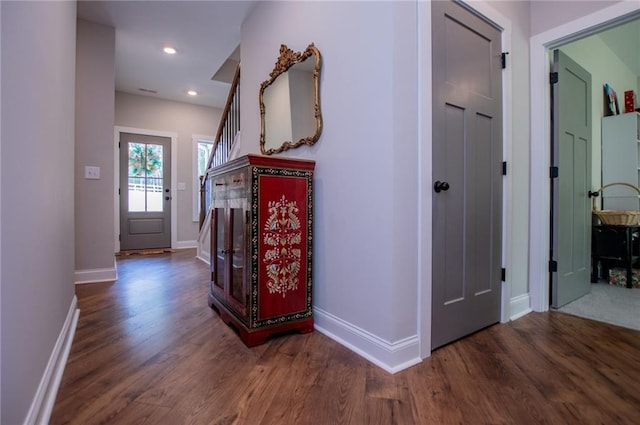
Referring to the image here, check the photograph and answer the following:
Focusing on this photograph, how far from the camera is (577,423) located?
1061 mm

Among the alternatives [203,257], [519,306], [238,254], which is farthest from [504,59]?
[203,257]

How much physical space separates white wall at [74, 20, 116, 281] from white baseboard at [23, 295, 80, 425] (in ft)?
5.54

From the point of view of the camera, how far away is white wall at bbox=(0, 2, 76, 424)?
81 centimetres

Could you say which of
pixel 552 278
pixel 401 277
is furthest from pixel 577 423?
pixel 552 278

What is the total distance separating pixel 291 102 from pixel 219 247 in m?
1.15

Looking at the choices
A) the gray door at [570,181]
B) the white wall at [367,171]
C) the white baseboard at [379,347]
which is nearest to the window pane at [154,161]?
the white wall at [367,171]

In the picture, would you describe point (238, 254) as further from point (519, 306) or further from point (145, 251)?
point (145, 251)

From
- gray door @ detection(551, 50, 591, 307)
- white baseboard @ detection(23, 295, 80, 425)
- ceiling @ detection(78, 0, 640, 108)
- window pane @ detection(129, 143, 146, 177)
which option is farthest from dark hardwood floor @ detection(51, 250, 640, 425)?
window pane @ detection(129, 143, 146, 177)

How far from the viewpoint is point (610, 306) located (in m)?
2.32

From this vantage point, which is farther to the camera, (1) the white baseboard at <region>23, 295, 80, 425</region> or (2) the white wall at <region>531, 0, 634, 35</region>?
(2) the white wall at <region>531, 0, 634, 35</region>

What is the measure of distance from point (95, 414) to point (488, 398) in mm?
1451

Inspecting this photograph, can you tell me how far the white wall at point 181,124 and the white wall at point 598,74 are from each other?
18.0ft

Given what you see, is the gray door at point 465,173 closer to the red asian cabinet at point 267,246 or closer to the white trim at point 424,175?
the white trim at point 424,175

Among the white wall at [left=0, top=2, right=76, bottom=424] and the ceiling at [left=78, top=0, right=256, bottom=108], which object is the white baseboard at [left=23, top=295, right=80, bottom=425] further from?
the ceiling at [left=78, top=0, right=256, bottom=108]
